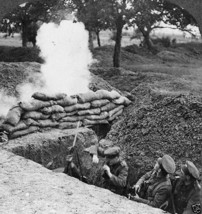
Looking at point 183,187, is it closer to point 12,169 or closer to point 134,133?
point 12,169

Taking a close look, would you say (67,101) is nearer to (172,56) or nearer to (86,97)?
(86,97)

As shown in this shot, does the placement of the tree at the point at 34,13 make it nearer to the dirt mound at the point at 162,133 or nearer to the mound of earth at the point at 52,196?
the dirt mound at the point at 162,133

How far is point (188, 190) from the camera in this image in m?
4.75

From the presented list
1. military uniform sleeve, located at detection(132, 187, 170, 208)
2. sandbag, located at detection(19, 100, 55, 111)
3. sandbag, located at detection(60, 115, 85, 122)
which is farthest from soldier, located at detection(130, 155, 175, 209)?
sandbag, located at detection(60, 115, 85, 122)

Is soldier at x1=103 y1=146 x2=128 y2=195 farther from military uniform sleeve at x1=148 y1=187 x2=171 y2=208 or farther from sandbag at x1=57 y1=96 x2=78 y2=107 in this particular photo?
sandbag at x1=57 y1=96 x2=78 y2=107

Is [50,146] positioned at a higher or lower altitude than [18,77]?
lower

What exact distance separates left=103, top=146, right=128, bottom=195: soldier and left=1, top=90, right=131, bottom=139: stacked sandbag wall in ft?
9.34

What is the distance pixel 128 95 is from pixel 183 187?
22.4 feet

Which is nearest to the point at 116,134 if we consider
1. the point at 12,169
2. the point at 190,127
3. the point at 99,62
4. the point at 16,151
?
the point at 190,127

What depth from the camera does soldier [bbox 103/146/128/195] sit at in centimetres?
535

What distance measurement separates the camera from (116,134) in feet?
28.8

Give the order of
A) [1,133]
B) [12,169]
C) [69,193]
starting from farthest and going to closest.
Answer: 1. [1,133]
2. [12,169]
3. [69,193]

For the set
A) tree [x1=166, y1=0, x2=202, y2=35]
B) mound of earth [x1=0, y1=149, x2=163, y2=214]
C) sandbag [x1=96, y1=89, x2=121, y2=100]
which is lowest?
mound of earth [x1=0, y1=149, x2=163, y2=214]

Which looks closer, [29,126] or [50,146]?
[50,146]
